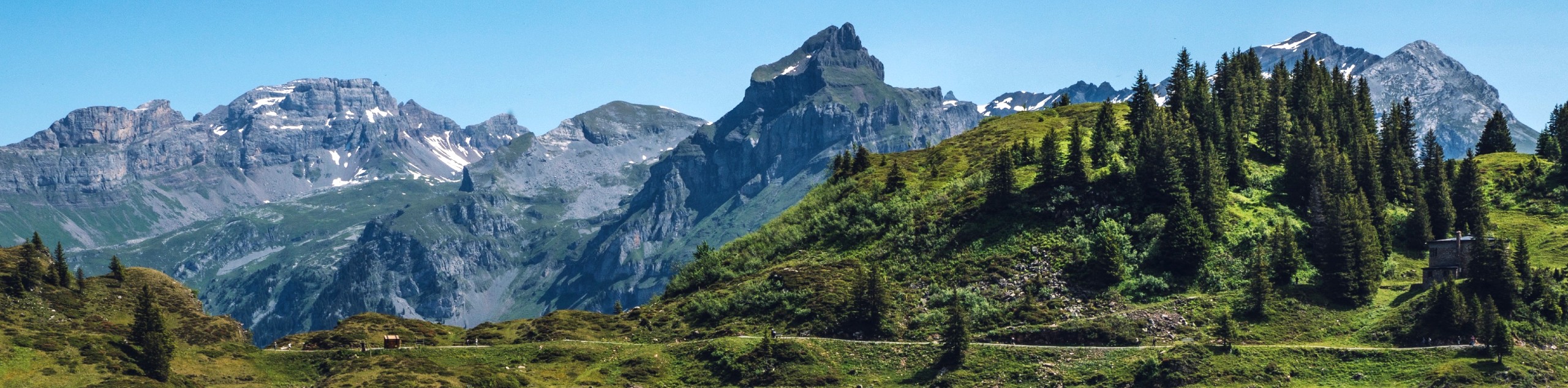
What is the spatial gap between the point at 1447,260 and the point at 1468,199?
26659 mm

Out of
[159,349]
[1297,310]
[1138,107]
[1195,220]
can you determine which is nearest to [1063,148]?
[1138,107]

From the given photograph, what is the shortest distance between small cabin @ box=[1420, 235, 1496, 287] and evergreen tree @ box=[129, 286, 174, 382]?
124380 millimetres

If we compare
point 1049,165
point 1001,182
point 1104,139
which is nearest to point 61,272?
point 1001,182

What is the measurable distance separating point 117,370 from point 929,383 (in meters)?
75.4

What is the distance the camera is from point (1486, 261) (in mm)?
127688

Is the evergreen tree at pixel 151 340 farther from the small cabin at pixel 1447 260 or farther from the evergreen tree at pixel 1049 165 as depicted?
the small cabin at pixel 1447 260

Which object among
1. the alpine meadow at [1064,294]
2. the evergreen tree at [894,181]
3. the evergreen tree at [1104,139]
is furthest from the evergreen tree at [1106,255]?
the evergreen tree at [894,181]

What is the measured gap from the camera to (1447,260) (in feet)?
452

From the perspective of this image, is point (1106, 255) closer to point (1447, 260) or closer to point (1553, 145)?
point (1447, 260)

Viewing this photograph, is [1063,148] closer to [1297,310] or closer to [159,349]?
[1297,310]

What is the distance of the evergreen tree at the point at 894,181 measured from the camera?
593 feet

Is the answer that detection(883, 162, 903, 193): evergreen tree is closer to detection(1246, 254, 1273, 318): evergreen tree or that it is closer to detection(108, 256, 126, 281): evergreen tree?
detection(1246, 254, 1273, 318): evergreen tree

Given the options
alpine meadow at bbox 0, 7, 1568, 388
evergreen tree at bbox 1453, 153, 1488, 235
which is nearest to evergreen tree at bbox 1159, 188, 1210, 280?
alpine meadow at bbox 0, 7, 1568, 388

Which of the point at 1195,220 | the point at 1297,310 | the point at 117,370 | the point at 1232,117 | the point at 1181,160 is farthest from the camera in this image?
the point at 1232,117
